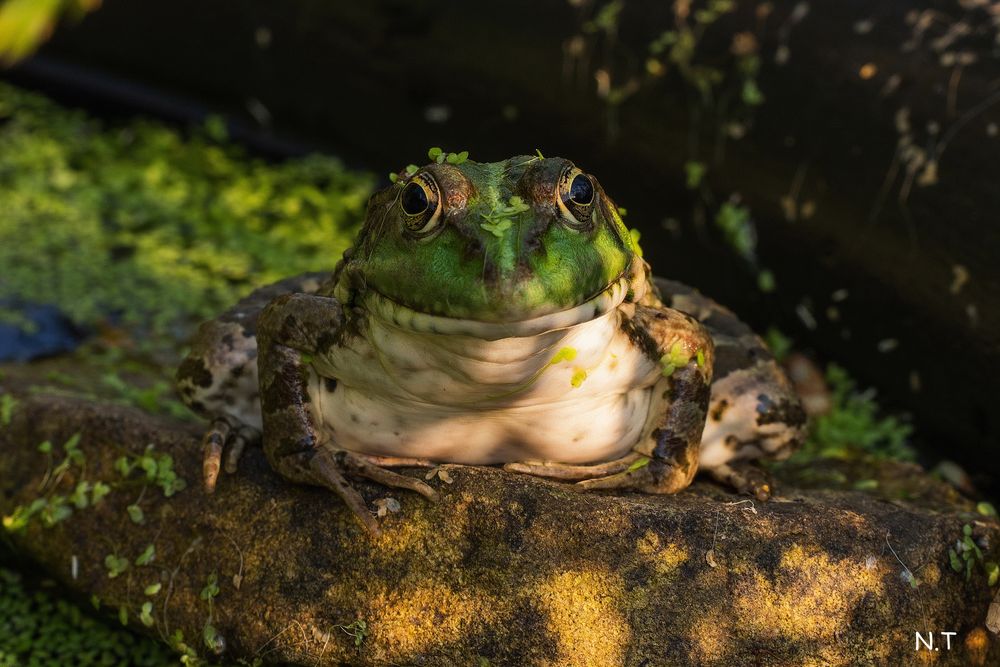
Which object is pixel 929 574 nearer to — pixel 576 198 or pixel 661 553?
pixel 661 553

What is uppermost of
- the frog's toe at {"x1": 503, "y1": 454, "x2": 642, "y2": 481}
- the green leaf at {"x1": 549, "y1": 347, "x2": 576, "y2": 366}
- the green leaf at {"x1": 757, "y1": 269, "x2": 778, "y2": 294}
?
the green leaf at {"x1": 549, "y1": 347, "x2": 576, "y2": 366}

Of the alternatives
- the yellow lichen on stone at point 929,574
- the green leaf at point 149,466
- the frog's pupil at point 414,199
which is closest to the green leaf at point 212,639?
the green leaf at point 149,466

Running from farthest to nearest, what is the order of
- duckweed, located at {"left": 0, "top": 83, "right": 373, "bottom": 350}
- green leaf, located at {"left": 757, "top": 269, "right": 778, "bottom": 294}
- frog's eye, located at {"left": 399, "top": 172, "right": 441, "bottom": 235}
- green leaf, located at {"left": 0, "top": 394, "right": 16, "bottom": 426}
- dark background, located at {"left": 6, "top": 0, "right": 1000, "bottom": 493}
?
duckweed, located at {"left": 0, "top": 83, "right": 373, "bottom": 350} < green leaf, located at {"left": 757, "top": 269, "right": 778, "bottom": 294} < dark background, located at {"left": 6, "top": 0, "right": 1000, "bottom": 493} < green leaf, located at {"left": 0, "top": 394, "right": 16, "bottom": 426} < frog's eye, located at {"left": 399, "top": 172, "right": 441, "bottom": 235}

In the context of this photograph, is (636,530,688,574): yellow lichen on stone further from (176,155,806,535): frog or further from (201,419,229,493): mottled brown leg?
(201,419,229,493): mottled brown leg

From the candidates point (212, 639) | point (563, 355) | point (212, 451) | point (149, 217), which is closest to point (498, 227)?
point (563, 355)

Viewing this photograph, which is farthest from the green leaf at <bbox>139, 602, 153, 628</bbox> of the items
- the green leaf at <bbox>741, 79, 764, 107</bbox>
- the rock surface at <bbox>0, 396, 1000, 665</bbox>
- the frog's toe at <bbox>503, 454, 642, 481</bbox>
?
the green leaf at <bbox>741, 79, 764, 107</bbox>

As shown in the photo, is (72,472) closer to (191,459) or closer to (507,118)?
(191,459)

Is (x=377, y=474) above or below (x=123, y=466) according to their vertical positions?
above
